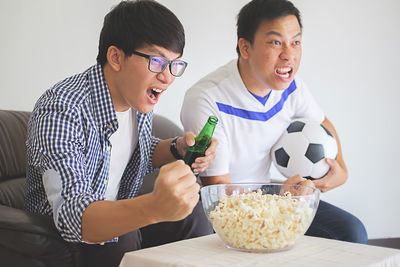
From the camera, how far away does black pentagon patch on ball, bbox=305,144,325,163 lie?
187 centimetres

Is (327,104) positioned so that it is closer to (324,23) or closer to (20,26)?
(324,23)

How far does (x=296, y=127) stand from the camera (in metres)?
1.94

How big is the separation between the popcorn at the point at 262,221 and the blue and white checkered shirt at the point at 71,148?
32 centimetres

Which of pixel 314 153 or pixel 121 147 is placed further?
pixel 314 153

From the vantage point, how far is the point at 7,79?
2.18m

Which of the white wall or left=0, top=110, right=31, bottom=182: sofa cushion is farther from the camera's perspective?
the white wall

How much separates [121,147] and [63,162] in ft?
1.32

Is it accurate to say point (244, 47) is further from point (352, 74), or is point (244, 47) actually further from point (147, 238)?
point (352, 74)

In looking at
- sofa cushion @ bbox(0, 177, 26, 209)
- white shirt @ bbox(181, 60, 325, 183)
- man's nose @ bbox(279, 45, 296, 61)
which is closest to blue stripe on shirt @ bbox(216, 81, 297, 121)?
white shirt @ bbox(181, 60, 325, 183)

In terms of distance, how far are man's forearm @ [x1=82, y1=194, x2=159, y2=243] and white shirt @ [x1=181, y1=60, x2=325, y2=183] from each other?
0.76 m

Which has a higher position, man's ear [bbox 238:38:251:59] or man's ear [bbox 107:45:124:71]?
man's ear [bbox 238:38:251:59]

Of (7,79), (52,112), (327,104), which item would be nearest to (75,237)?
(52,112)

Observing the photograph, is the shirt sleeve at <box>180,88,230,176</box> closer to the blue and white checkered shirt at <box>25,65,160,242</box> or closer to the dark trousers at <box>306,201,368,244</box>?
the blue and white checkered shirt at <box>25,65,160,242</box>

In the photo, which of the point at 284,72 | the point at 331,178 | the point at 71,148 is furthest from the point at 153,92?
the point at 331,178
